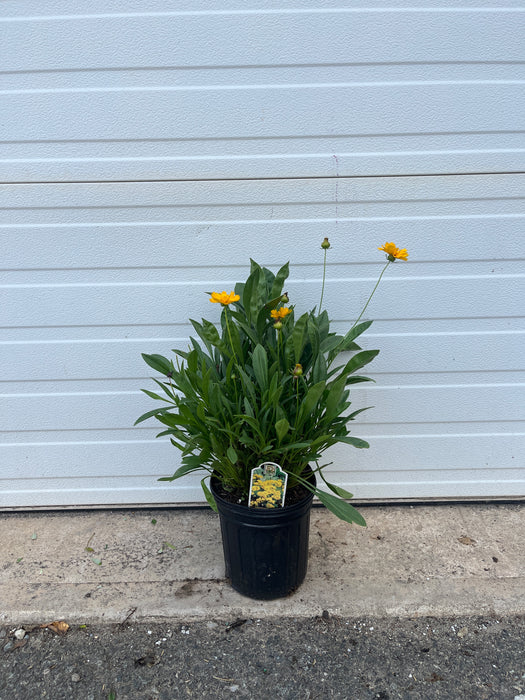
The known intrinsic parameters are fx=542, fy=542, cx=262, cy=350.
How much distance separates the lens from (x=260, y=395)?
6.73ft

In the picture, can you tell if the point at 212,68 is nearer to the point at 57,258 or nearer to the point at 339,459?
the point at 57,258

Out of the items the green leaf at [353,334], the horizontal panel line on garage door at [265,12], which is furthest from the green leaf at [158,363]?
the horizontal panel line on garage door at [265,12]

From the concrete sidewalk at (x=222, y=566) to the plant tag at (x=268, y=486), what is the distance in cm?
49

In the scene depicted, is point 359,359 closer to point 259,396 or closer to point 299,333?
point 299,333

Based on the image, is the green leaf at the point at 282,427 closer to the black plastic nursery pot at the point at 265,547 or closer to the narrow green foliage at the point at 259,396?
the narrow green foliage at the point at 259,396

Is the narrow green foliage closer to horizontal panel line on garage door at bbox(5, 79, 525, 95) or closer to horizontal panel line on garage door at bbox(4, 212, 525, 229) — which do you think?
horizontal panel line on garage door at bbox(4, 212, 525, 229)

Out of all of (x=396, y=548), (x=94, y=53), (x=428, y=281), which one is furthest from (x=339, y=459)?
(x=94, y=53)

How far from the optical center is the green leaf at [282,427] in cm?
183

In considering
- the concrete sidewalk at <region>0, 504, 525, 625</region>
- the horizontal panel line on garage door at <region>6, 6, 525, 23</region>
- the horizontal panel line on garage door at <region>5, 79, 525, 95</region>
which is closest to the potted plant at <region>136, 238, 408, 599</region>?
the concrete sidewalk at <region>0, 504, 525, 625</region>

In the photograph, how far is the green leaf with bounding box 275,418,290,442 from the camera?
5.99 feet

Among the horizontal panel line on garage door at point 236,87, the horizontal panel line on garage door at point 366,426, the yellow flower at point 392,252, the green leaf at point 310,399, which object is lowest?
the horizontal panel line on garage door at point 366,426

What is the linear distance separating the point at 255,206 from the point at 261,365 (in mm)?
744

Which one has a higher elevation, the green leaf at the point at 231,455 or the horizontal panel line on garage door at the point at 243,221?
the horizontal panel line on garage door at the point at 243,221

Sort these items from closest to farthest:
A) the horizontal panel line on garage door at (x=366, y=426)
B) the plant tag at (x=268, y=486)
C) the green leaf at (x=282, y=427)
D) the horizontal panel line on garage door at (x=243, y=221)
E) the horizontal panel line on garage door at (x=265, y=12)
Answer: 1. the green leaf at (x=282, y=427)
2. the plant tag at (x=268, y=486)
3. the horizontal panel line on garage door at (x=265, y=12)
4. the horizontal panel line on garage door at (x=243, y=221)
5. the horizontal panel line on garage door at (x=366, y=426)
